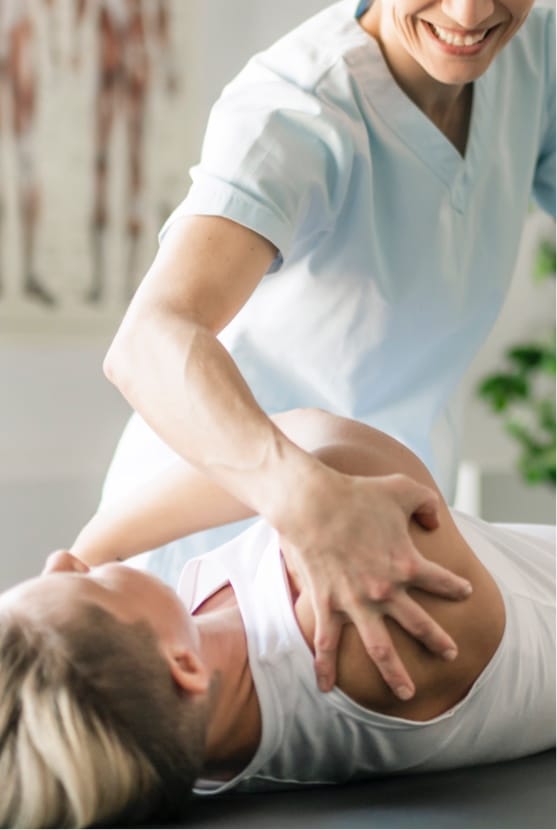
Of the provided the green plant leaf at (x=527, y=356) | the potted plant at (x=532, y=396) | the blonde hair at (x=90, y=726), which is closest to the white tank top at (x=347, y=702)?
the blonde hair at (x=90, y=726)

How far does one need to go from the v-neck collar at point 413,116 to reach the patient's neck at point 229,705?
2.47 feet

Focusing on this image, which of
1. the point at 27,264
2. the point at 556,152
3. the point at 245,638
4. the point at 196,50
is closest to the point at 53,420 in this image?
the point at 27,264

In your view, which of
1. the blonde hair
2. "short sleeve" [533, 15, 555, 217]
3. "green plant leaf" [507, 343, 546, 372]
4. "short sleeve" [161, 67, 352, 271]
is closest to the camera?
the blonde hair

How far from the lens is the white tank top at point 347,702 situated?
1.29m

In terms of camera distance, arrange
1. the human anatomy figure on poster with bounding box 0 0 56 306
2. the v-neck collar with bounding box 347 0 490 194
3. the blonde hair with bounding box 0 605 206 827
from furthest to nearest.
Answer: the human anatomy figure on poster with bounding box 0 0 56 306
the v-neck collar with bounding box 347 0 490 194
the blonde hair with bounding box 0 605 206 827

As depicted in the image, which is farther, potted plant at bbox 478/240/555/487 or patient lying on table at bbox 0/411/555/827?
potted plant at bbox 478/240/555/487

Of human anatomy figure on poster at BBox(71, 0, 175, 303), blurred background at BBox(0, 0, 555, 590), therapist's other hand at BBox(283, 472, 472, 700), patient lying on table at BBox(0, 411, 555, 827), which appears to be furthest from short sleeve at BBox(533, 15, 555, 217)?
human anatomy figure on poster at BBox(71, 0, 175, 303)

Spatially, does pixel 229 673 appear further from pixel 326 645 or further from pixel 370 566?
pixel 370 566

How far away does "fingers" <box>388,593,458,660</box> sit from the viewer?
1.20 metres

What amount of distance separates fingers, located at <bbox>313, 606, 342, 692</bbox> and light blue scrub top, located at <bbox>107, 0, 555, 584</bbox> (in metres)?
0.49

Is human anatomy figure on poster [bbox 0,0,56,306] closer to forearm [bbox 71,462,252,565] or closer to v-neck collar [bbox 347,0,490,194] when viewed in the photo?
v-neck collar [bbox 347,0,490,194]

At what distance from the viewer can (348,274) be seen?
5.75ft

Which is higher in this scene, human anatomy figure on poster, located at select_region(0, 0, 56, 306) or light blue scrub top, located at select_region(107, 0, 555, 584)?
human anatomy figure on poster, located at select_region(0, 0, 56, 306)

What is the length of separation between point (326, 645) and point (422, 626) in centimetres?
10
